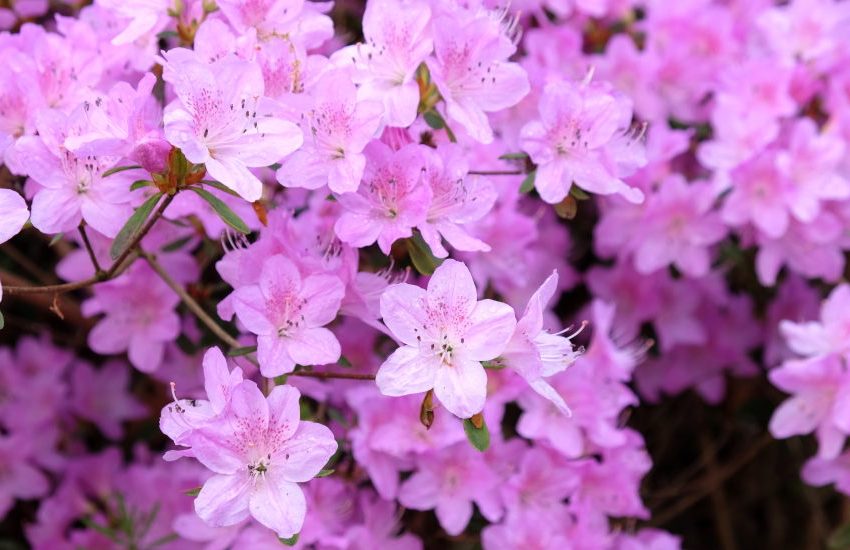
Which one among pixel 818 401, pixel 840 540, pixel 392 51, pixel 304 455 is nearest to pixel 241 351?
pixel 304 455

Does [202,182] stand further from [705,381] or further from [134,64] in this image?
[705,381]

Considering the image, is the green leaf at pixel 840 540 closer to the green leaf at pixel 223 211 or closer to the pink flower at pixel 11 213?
the green leaf at pixel 223 211

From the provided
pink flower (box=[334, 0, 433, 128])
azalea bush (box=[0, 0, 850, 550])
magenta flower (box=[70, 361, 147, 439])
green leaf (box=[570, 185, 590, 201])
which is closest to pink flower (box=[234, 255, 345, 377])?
azalea bush (box=[0, 0, 850, 550])

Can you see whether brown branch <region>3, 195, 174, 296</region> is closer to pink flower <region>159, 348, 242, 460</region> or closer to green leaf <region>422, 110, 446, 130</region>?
pink flower <region>159, 348, 242, 460</region>

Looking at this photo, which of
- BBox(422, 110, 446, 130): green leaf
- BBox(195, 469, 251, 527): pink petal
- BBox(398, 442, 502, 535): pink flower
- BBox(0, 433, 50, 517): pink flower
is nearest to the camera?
BBox(195, 469, 251, 527): pink petal

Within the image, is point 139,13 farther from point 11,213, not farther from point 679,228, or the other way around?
point 679,228

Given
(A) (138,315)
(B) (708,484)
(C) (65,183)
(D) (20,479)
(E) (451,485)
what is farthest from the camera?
(B) (708,484)
